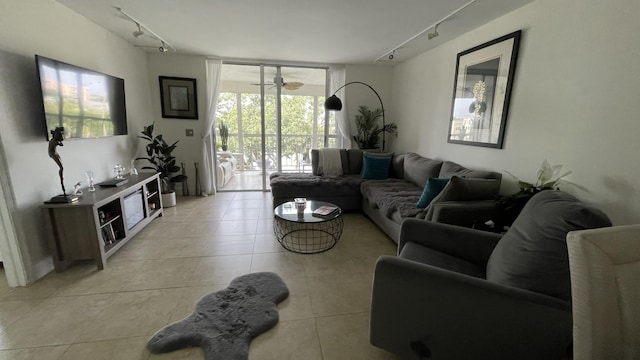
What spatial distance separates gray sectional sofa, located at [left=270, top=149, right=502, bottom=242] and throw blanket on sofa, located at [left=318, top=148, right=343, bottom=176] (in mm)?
85

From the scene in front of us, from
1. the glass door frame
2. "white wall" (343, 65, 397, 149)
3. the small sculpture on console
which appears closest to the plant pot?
the glass door frame

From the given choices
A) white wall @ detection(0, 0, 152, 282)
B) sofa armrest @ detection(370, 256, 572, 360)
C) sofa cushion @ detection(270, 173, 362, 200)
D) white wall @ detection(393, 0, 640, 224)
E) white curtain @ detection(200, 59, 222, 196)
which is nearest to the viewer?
sofa armrest @ detection(370, 256, 572, 360)

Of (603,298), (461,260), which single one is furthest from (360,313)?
(603,298)

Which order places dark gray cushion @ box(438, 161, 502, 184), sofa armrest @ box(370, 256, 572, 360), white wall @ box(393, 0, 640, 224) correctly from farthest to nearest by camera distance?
dark gray cushion @ box(438, 161, 502, 184) < white wall @ box(393, 0, 640, 224) < sofa armrest @ box(370, 256, 572, 360)

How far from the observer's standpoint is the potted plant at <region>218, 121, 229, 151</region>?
5.78m

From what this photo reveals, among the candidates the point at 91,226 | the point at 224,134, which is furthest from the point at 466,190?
the point at 224,134

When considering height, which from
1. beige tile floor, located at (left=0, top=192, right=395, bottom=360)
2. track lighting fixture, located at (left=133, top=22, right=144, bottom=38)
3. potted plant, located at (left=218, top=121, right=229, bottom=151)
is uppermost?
track lighting fixture, located at (left=133, top=22, right=144, bottom=38)

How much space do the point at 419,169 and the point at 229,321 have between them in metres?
2.86

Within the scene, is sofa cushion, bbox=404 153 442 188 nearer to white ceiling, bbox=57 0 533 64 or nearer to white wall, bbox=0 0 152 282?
white ceiling, bbox=57 0 533 64

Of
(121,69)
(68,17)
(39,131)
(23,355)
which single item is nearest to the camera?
(23,355)

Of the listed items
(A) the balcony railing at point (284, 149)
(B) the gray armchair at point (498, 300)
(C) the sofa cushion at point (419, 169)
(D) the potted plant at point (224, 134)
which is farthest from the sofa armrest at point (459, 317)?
(D) the potted plant at point (224, 134)

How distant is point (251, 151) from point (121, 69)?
3.06m

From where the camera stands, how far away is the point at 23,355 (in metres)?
1.44

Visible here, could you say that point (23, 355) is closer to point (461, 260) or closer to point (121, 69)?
point (461, 260)
